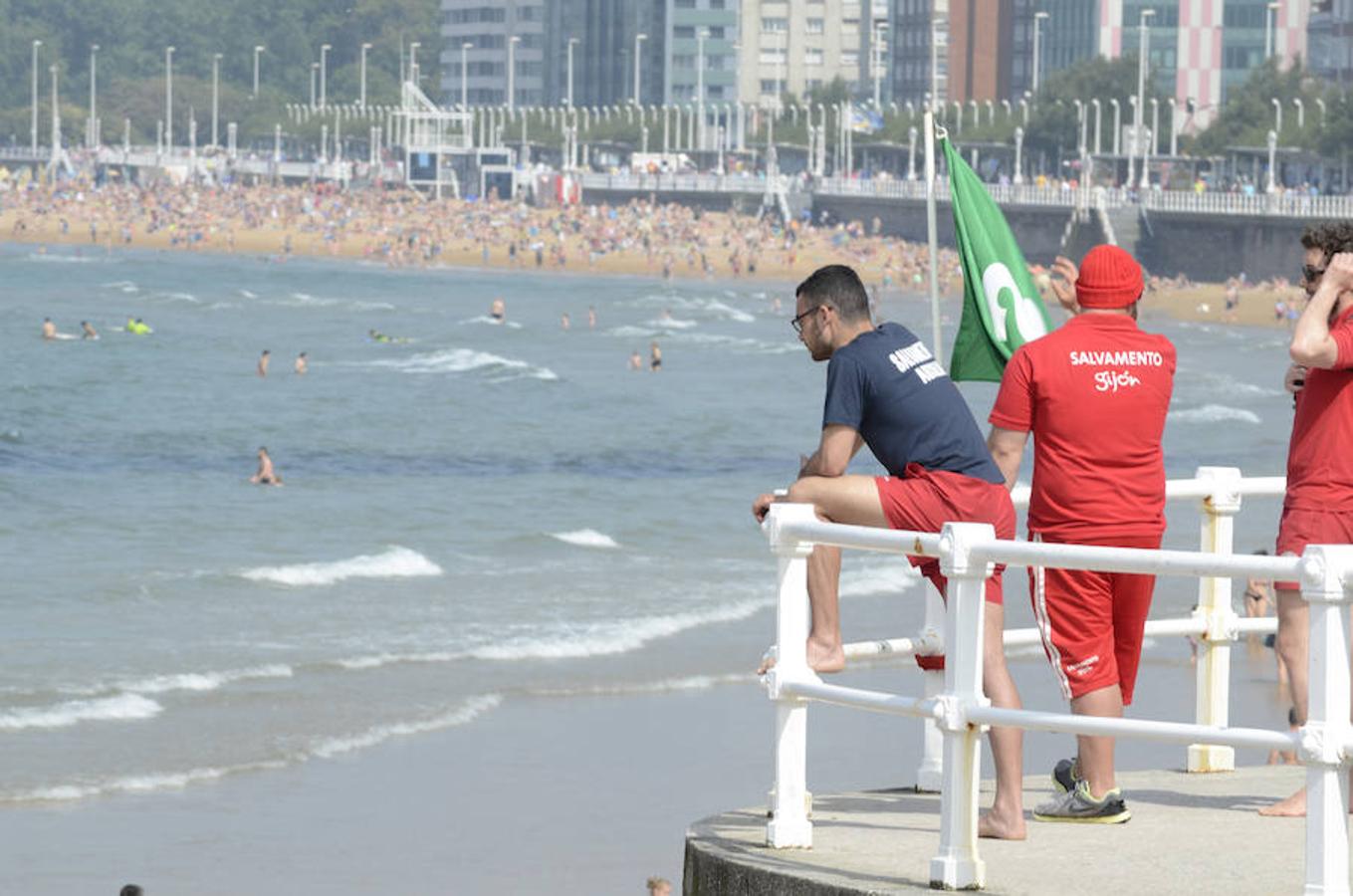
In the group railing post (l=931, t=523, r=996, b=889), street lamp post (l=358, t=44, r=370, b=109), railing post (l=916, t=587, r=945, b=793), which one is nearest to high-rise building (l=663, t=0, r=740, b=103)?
street lamp post (l=358, t=44, r=370, b=109)

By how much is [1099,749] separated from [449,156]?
Result: 148m

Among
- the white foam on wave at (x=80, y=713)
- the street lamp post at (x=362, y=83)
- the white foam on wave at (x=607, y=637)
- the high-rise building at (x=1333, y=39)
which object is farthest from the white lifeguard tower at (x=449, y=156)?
the white foam on wave at (x=80, y=713)

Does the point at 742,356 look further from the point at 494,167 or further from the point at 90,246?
the point at 494,167

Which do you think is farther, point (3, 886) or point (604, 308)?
point (604, 308)

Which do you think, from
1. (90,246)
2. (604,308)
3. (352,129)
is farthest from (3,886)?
(352,129)

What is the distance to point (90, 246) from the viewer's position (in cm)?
12494

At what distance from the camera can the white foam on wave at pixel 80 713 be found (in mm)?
17266

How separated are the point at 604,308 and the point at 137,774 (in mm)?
72817

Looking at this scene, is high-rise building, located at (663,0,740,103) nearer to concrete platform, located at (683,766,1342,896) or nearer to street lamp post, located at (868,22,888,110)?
street lamp post, located at (868,22,888,110)

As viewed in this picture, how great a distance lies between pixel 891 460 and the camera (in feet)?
19.0

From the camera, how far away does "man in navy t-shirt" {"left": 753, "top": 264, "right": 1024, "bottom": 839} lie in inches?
224

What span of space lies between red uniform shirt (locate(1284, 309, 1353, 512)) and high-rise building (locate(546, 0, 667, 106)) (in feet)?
545

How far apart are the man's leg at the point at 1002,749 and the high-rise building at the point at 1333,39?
3888 inches

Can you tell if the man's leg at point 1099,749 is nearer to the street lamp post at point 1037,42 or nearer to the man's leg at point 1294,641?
the man's leg at point 1294,641
